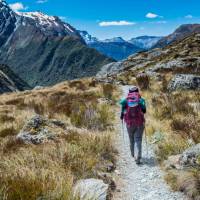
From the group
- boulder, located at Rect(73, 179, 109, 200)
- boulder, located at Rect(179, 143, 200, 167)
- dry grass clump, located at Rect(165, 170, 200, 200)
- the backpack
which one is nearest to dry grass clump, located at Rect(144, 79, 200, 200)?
dry grass clump, located at Rect(165, 170, 200, 200)

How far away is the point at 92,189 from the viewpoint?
7.68 m

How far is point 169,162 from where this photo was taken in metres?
10.1

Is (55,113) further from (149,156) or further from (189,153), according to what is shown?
(189,153)

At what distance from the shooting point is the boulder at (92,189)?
7.15m

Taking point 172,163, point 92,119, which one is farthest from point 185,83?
point 172,163

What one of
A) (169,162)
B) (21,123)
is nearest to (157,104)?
(21,123)

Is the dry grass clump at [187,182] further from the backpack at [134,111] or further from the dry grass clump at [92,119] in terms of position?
the dry grass clump at [92,119]

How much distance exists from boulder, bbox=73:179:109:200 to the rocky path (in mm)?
567

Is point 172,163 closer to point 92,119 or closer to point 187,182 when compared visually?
point 187,182

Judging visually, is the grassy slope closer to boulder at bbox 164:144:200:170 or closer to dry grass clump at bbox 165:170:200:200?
dry grass clump at bbox 165:170:200:200

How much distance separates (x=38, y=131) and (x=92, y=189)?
17.5ft

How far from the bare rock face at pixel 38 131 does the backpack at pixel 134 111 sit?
2.17 metres

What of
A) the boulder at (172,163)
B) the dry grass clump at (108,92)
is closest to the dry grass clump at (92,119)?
the boulder at (172,163)

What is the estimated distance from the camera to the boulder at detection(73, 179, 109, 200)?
23.5 feet
